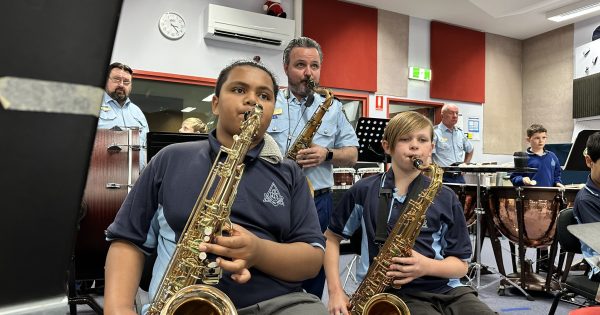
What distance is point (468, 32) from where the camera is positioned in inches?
383

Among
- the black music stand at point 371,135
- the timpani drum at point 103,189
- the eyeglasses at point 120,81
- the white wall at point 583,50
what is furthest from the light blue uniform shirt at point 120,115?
the white wall at point 583,50

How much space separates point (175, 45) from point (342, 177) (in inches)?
130

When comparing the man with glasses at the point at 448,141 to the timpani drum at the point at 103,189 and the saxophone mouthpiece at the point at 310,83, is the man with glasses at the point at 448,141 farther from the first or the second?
the timpani drum at the point at 103,189

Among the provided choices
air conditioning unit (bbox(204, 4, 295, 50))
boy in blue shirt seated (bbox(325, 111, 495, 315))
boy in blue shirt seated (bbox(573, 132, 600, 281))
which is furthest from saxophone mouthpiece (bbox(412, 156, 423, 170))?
air conditioning unit (bbox(204, 4, 295, 50))

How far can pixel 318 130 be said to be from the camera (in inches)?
116

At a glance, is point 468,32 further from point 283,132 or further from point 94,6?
point 94,6

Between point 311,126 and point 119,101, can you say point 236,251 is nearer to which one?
point 311,126

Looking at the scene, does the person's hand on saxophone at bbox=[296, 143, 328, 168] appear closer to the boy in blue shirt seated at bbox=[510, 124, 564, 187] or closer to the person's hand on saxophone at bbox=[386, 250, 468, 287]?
the person's hand on saxophone at bbox=[386, 250, 468, 287]

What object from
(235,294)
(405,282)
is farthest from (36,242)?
(405,282)

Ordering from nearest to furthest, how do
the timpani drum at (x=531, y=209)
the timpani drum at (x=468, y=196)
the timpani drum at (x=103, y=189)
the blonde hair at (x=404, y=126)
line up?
the blonde hair at (x=404, y=126) → the timpani drum at (x=103, y=189) → the timpani drum at (x=531, y=209) → the timpani drum at (x=468, y=196)

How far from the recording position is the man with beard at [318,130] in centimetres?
282

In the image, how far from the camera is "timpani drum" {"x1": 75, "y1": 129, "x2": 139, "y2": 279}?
3051mm

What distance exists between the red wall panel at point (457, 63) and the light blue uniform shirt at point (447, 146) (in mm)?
2699

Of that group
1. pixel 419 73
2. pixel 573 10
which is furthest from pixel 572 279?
pixel 573 10
